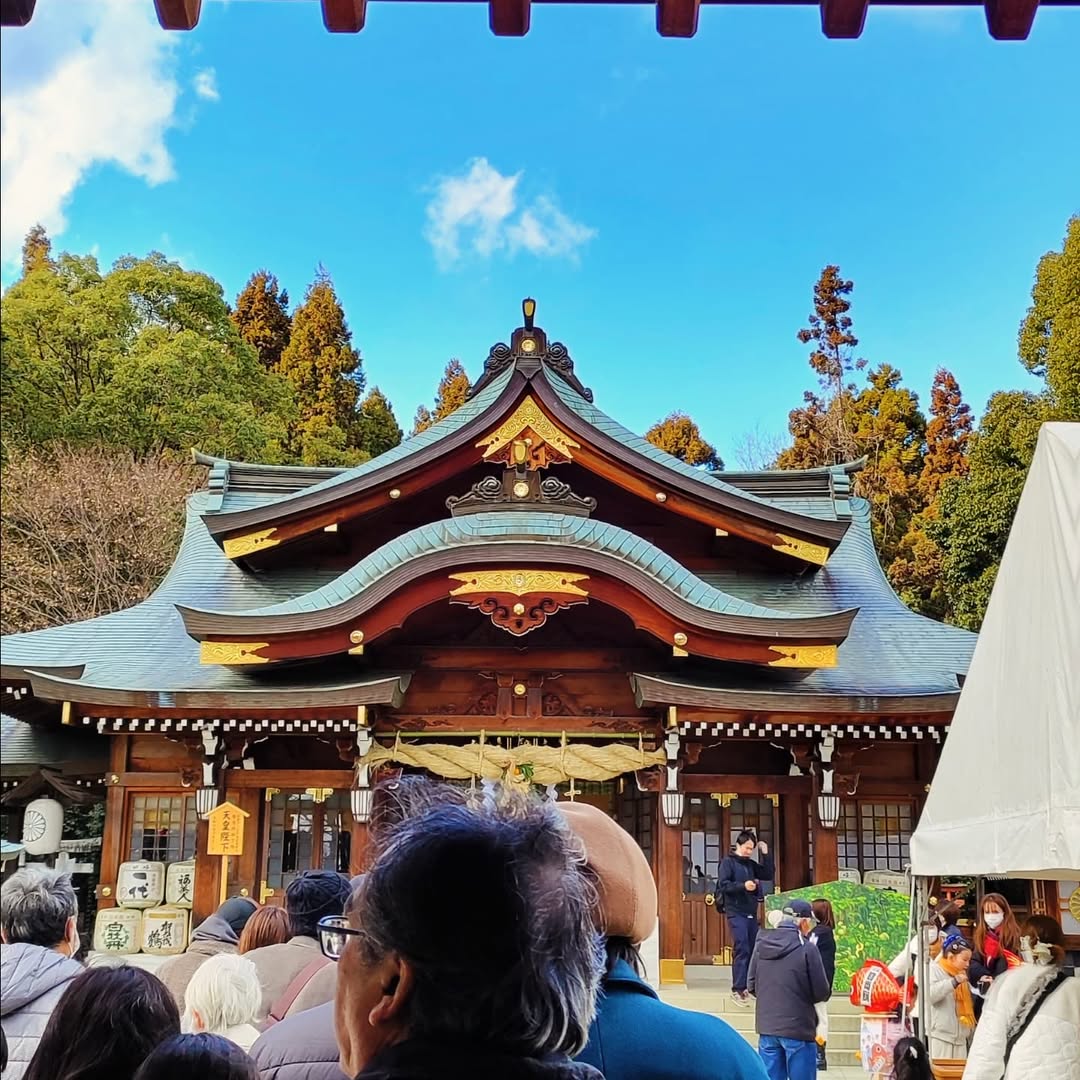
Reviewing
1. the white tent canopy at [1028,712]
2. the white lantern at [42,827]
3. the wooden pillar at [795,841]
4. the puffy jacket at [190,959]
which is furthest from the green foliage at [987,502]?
the puffy jacket at [190,959]

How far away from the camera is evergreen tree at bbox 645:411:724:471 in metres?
42.4

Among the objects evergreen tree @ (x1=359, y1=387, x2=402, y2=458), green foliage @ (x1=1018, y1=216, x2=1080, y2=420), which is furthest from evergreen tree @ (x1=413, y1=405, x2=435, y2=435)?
green foliage @ (x1=1018, y1=216, x2=1080, y2=420)

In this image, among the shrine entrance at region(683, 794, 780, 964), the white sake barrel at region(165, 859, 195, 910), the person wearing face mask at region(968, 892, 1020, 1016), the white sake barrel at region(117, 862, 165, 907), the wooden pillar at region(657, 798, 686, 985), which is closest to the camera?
the person wearing face mask at region(968, 892, 1020, 1016)

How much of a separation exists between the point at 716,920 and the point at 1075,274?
16.0m

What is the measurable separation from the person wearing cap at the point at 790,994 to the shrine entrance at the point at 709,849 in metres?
6.01

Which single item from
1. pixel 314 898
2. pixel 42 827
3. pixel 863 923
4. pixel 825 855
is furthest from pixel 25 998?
pixel 42 827

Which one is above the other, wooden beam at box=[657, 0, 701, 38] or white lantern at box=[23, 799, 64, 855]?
wooden beam at box=[657, 0, 701, 38]

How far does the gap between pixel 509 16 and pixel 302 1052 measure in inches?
91.7

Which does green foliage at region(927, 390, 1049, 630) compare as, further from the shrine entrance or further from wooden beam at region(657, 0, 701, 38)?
wooden beam at region(657, 0, 701, 38)

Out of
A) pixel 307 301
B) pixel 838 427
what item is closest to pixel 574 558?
pixel 838 427

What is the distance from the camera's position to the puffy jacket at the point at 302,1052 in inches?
84.1

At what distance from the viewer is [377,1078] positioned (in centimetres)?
121

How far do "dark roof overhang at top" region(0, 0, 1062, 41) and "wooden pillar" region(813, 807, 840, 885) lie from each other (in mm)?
10502

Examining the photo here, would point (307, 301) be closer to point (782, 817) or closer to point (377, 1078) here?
point (782, 817)
